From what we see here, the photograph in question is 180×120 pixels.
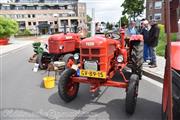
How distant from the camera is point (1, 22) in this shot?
109 feet

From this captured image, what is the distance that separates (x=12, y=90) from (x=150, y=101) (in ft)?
13.4

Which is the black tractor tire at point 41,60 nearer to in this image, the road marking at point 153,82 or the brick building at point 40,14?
the road marking at point 153,82

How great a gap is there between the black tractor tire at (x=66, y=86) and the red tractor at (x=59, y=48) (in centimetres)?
421

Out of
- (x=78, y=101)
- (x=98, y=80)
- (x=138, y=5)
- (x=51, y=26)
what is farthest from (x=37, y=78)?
(x=51, y=26)

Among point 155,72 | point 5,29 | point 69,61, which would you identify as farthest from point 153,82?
point 5,29

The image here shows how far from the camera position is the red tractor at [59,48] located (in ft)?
36.6

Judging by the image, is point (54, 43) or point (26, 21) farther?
point (26, 21)

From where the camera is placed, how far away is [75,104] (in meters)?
6.36

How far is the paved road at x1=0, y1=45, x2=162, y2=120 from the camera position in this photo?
18.4 feet

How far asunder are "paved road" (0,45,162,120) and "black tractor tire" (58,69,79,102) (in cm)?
16

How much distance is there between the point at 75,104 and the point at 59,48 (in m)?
5.08

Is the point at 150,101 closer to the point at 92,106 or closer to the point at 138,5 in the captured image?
the point at 92,106

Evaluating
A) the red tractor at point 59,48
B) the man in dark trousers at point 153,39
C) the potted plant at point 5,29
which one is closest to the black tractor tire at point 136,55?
the man in dark trousers at point 153,39

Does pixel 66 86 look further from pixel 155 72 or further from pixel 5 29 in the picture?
pixel 5 29
